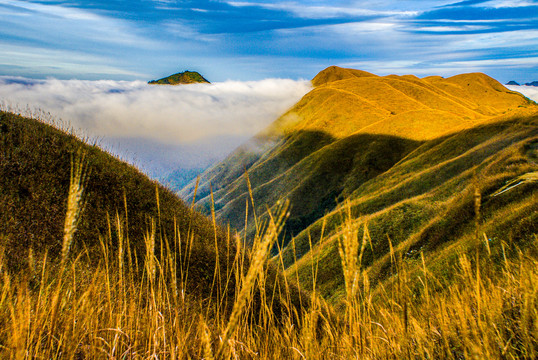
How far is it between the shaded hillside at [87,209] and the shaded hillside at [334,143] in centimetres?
2074

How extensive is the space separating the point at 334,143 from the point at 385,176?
137 ft

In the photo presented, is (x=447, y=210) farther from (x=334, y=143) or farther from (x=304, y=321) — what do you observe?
(x=334, y=143)

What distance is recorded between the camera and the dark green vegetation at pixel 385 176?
17.4 meters

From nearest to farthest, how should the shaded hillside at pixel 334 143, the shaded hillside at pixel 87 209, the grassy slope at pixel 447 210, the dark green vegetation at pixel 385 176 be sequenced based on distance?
1. the shaded hillside at pixel 87 209
2. the grassy slope at pixel 447 210
3. the dark green vegetation at pixel 385 176
4. the shaded hillside at pixel 334 143

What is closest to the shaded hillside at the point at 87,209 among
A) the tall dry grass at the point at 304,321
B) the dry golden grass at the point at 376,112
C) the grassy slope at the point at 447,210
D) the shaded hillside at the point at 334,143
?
the grassy slope at the point at 447,210

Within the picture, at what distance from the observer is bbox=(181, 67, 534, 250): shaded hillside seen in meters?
79.6

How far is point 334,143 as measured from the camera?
100688mm

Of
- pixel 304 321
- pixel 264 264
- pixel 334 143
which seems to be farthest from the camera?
pixel 334 143

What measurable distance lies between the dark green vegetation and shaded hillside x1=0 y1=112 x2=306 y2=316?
156 inches

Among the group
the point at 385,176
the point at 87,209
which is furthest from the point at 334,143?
the point at 87,209

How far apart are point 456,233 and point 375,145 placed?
7079 cm

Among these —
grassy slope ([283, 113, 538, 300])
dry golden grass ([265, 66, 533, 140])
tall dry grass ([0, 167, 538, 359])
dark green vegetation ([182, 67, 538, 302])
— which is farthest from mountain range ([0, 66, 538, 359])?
dry golden grass ([265, 66, 533, 140])

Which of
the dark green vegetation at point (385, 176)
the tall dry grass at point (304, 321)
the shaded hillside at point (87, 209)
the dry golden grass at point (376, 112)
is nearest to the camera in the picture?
the tall dry grass at point (304, 321)

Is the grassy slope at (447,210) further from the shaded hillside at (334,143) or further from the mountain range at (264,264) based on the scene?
the shaded hillside at (334,143)
